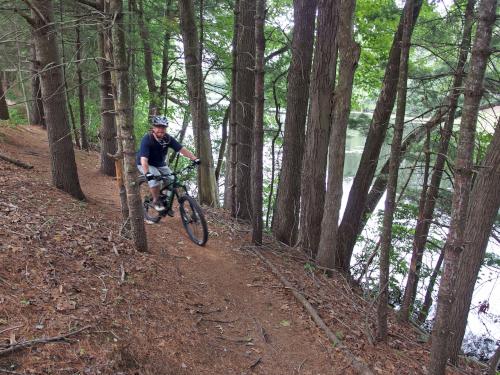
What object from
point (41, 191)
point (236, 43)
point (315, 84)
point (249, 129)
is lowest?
point (41, 191)

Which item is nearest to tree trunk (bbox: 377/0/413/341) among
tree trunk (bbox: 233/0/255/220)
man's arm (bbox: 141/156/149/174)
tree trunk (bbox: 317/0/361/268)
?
tree trunk (bbox: 317/0/361/268)

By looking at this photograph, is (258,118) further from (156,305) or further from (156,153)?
(156,305)

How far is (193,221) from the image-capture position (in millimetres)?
7172

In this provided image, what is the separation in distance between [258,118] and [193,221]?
7.61ft

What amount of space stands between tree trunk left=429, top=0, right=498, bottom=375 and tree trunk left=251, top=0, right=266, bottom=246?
3808 millimetres

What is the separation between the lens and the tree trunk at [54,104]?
6414 mm

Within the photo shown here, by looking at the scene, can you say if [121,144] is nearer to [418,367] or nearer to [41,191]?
[41,191]

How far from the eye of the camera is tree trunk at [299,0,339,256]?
6.95 metres

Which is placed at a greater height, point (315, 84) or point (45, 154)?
point (315, 84)

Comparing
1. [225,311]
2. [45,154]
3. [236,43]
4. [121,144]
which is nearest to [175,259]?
[225,311]

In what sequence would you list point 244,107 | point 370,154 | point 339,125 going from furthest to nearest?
1. point 244,107
2. point 370,154
3. point 339,125

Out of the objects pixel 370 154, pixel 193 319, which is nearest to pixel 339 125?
pixel 370 154

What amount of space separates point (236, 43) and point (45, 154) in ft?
22.7

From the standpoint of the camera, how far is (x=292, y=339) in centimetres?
488
